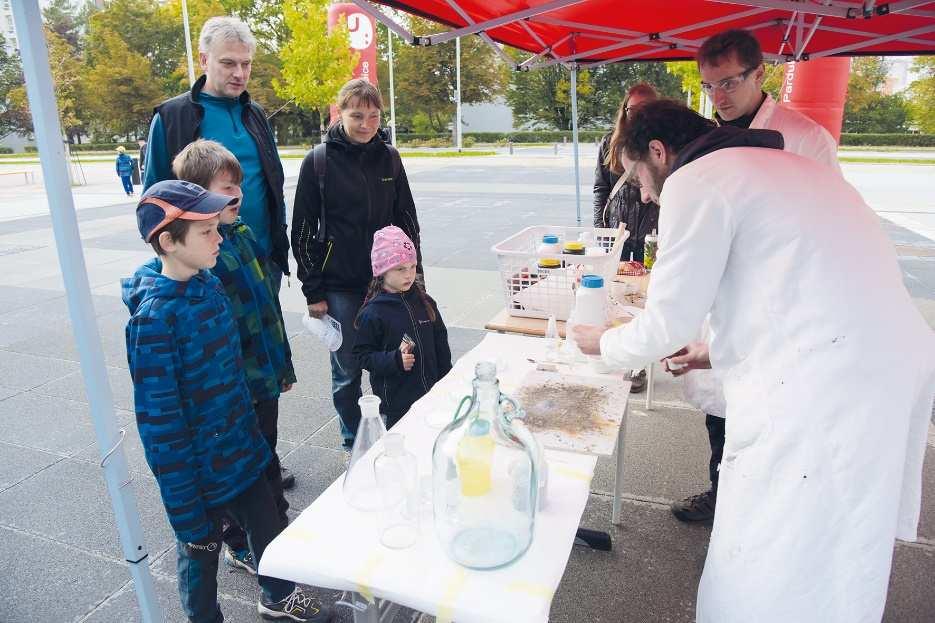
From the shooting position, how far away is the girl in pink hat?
242cm

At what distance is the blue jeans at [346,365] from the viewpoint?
9.75 ft

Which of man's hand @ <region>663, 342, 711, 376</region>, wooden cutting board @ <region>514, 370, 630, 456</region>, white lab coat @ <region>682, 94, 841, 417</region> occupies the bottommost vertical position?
wooden cutting board @ <region>514, 370, 630, 456</region>

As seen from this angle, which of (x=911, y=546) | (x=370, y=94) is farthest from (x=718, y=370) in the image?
(x=370, y=94)

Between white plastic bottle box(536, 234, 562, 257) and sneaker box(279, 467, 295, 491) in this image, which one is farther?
sneaker box(279, 467, 295, 491)

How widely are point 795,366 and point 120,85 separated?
4569cm

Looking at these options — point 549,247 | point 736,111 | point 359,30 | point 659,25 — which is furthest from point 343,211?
point 359,30

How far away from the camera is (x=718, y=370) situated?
1593 millimetres

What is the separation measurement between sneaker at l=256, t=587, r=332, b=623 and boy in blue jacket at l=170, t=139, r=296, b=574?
0.29 meters

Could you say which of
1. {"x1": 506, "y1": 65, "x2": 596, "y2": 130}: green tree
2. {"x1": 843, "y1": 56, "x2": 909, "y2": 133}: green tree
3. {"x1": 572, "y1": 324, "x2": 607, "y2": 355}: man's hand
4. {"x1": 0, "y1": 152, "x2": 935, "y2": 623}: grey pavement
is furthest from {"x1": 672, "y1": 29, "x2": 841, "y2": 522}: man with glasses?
{"x1": 506, "y1": 65, "x2": 596, "y2": 130}: green tree

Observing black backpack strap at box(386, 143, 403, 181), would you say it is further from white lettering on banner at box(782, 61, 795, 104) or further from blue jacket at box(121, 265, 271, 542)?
white lettering on banner at box(782, 61, 795, 104)

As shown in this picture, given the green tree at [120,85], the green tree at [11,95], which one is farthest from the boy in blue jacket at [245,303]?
the green tree at [120,85]

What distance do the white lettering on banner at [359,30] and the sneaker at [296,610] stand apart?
21238 mm

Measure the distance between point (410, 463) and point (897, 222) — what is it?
1090 centimetres

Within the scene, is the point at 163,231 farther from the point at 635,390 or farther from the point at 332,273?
the point at 635,390
